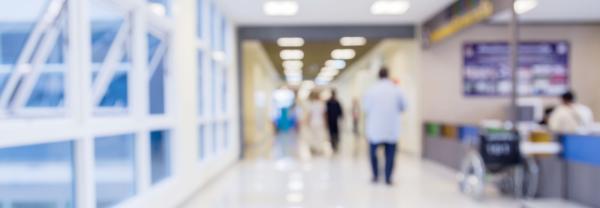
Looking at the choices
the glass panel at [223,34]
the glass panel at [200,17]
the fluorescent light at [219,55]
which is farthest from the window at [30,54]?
the glass panel at [223,34]

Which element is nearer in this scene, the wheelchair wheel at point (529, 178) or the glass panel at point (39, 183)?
the wheelchair wheel at point (529, 178)

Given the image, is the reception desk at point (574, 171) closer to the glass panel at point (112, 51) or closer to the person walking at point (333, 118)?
the glass panel at point (112, 51)

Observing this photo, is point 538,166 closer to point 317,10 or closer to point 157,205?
point 157,205

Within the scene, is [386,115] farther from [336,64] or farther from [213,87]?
[336,64]

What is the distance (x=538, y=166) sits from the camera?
16.4 ft

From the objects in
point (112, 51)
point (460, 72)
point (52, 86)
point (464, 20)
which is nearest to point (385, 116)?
point (464, 20)

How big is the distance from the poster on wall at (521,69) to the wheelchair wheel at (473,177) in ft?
13.5

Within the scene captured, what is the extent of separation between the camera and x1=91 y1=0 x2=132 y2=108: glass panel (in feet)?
12.3

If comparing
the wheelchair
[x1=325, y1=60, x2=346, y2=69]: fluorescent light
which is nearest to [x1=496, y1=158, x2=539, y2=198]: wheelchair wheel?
the wheelchair

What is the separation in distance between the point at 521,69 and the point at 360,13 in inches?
128

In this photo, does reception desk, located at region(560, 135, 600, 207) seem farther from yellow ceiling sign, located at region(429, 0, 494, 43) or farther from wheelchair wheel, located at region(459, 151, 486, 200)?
yellow ceiling sign, located at region(429, 0, 494, 43)

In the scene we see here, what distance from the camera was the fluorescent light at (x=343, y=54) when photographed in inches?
539

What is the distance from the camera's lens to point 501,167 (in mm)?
4734

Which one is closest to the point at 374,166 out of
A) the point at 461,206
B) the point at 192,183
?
the point at 461,206
